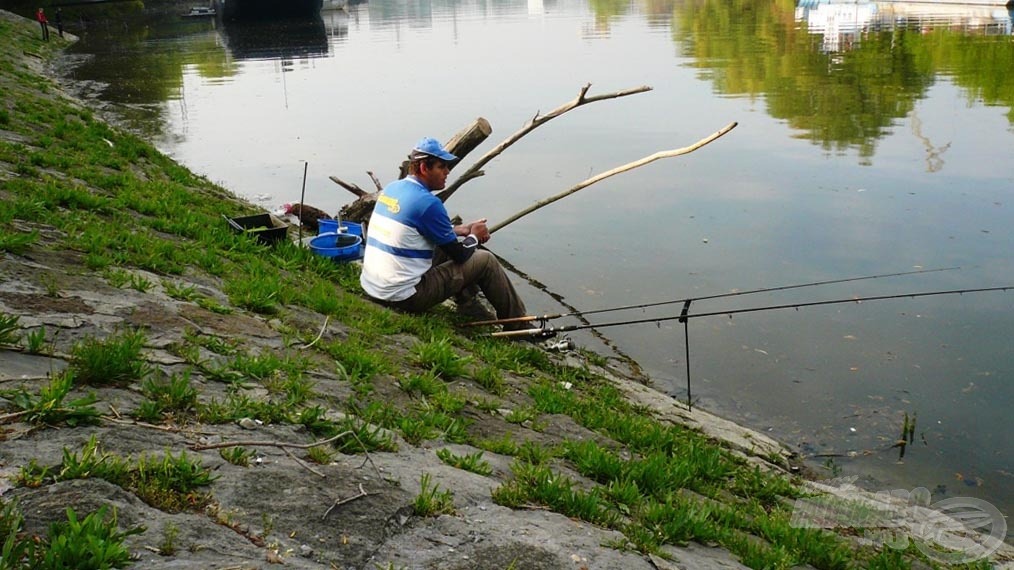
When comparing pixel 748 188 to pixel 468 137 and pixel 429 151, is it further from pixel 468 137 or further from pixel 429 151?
pixel 429 151

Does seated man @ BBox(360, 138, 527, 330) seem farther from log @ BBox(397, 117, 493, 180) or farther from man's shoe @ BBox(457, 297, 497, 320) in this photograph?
log @ BBox(397, 117, 493, 180)

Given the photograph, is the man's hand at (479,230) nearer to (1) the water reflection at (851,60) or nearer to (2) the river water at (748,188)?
(2) the river water at (748,188)

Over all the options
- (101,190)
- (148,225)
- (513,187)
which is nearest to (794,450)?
(148,225)

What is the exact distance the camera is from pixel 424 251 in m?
7.55

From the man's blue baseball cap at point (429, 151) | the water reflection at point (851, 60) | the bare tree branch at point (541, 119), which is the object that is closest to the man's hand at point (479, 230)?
the man's blue baseball cap at point (429, 151)

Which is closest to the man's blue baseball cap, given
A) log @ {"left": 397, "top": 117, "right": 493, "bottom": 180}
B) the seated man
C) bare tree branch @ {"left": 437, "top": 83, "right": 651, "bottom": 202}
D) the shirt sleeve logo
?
the seated man

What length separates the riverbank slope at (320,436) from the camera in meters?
3.49

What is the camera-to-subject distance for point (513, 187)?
15742 mm

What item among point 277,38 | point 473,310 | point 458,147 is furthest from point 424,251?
point 277,38

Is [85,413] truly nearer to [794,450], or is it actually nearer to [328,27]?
[794,450]

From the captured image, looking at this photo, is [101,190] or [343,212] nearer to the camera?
[101,190]

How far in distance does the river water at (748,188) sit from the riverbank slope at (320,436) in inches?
58.0

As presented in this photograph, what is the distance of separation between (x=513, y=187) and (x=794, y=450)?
933cm

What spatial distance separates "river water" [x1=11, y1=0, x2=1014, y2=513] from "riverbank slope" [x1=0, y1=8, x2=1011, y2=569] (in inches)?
58.0
